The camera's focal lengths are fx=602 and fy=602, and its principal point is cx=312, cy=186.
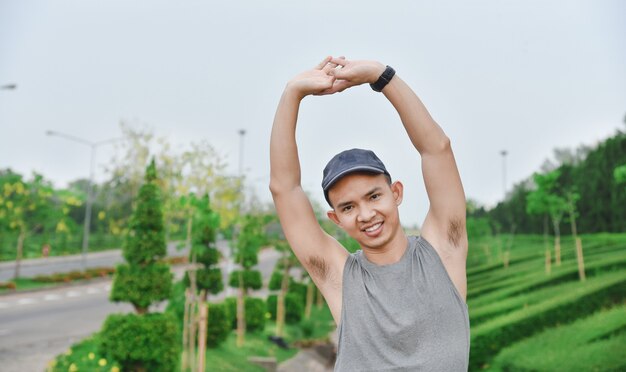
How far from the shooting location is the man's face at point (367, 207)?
2145mm

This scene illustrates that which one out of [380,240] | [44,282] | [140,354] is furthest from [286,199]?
[44,282]

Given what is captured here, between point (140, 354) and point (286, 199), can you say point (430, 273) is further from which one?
point (140, 354)

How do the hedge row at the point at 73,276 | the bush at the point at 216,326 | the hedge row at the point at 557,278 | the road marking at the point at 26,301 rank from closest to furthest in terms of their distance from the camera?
1. the bush at the point at 216,326
2. the hedge row at the point at 557,278
3. the road marking at the point at 26,301
4. the hedge row at the point at 73,276

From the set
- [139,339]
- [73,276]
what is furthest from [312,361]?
[73,276]

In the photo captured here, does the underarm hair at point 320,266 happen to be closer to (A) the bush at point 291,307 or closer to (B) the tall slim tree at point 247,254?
(B) the tall slim tree at point 247,254

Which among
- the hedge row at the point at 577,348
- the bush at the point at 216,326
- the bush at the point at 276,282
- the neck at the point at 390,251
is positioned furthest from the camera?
the bush at the point at 276,282

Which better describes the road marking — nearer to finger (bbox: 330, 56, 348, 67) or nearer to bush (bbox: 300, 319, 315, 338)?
bush (bbox: 300, 319, 315, 338)

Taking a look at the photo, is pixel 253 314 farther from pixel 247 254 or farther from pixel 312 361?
pixel 312 361

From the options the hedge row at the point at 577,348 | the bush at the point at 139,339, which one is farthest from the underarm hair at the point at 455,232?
the bush at the point at 139,339

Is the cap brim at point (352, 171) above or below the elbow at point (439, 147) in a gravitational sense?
below

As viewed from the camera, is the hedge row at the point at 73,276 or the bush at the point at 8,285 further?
the hedge row at the point at 73,276

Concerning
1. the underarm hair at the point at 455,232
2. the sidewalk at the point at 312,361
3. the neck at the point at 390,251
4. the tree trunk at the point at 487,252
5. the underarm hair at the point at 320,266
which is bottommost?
the sidewalk at the point at 312,361

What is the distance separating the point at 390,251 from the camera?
2.22 m

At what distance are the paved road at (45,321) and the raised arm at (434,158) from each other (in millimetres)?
10353
